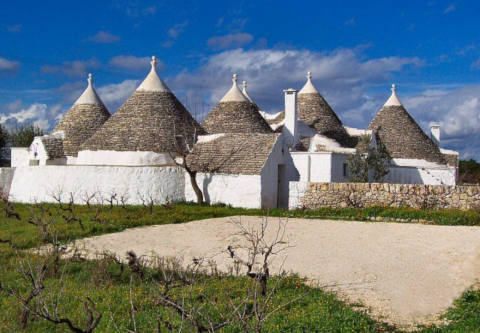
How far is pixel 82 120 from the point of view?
24969 millimetres

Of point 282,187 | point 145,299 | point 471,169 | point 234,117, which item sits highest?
point 234,117

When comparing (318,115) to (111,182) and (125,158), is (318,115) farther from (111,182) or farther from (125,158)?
(111,182)

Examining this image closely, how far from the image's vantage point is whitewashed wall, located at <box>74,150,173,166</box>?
20750 millimetres

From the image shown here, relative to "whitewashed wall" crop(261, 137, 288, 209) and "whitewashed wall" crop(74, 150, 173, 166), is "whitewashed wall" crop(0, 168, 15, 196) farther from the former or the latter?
"whitewashed wall" crop(261, 137, 288, 209)

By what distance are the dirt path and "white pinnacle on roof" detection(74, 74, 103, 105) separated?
1292 cm

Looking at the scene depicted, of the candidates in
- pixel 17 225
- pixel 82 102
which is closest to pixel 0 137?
pixel 82 102

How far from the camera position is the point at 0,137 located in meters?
36.9

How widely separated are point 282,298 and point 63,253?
Result: 15.8 ft

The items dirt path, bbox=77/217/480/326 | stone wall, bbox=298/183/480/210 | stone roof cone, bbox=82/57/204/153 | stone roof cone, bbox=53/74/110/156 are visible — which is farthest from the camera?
stone roof cone, bbox=53/74/110/156

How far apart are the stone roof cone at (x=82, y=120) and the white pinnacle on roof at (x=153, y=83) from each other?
3424 millimetres

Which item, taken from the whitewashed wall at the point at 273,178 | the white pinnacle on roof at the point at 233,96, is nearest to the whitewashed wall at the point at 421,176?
the whitewashed wall at the point at 273,178

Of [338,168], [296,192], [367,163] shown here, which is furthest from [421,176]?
[296,192]

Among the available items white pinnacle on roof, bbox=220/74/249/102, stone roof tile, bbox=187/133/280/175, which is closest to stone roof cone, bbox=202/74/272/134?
white pinnacle on roof, bbox=220/74/249/102

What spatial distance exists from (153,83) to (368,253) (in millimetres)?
14803
